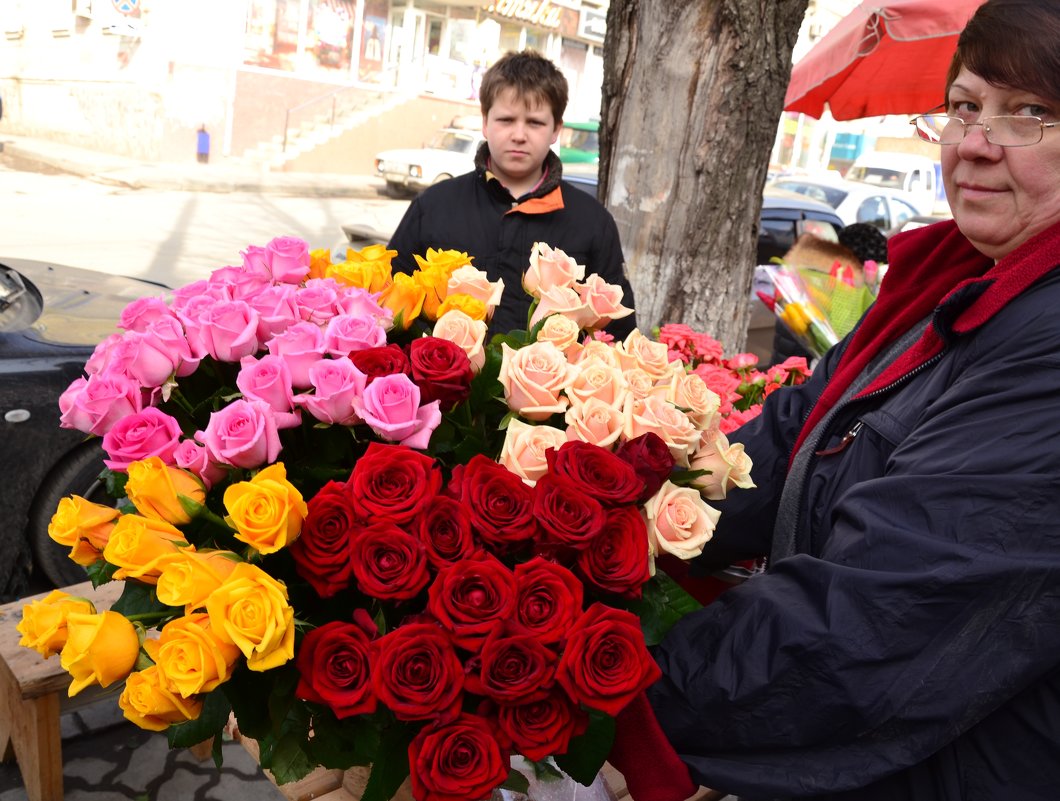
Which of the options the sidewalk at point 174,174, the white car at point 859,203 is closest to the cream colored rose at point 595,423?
the white car at point 859,203

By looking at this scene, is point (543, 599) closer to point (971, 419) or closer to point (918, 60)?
point (971, 419)

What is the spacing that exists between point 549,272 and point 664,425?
0.44m

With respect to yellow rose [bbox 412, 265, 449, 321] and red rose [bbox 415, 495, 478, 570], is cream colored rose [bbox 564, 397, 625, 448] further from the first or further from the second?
yellow rose [bbox 412, 265, 449, 321]

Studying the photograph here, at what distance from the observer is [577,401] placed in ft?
3.98

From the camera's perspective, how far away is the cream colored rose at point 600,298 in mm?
1510

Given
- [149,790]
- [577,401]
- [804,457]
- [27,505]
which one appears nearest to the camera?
[577,401]

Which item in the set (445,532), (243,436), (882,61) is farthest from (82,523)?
(882,61)

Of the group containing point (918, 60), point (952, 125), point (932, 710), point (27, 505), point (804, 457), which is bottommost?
point (27, 505)

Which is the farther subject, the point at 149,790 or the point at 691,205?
the point at 691,205

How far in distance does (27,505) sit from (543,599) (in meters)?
3.02

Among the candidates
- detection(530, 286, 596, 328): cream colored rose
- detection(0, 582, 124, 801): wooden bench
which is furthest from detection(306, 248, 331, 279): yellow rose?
detection(0, 582, 124, 801): wooden bench

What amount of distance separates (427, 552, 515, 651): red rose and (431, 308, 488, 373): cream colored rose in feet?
1.24

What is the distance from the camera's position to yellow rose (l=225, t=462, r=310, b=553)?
100 cm

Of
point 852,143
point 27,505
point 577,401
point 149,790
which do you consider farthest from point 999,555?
point 852,143
